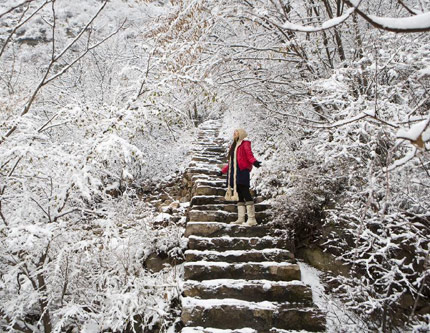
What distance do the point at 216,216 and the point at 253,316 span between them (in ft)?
6.23

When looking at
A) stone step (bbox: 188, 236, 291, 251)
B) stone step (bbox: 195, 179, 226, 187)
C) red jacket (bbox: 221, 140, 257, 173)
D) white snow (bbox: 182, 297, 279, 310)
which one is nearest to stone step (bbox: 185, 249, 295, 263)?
stone step (bbox: 188, 236, 291, 251)

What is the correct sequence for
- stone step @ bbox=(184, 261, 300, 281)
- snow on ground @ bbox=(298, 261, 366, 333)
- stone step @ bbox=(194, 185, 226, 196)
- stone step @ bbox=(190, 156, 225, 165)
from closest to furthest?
snow on ground @ bbox=(298, 261, 366, 333) < stone step @ bbox=(184, 261, 300, 281) < stone step @ bbox=(194, 185, 226, 196) < stone step @ bbox=(190, 156, 225, 165)

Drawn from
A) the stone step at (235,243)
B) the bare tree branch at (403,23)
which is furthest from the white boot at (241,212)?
the bare tree branch at (403,23)

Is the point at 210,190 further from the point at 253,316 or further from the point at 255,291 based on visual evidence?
the point at 253,316

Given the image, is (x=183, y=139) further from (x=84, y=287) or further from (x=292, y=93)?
(x=84, y=287)

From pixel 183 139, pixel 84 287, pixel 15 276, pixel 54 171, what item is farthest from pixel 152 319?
pixel 183 139

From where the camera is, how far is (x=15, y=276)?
3021 millimetres

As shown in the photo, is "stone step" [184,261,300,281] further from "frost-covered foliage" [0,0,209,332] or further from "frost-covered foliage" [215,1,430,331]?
"frost-covered foliage" [215,1,430,331]

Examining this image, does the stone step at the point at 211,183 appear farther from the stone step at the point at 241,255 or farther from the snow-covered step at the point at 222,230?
the stone step at the point at 241,255

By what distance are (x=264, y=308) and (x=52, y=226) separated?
259 centimetres

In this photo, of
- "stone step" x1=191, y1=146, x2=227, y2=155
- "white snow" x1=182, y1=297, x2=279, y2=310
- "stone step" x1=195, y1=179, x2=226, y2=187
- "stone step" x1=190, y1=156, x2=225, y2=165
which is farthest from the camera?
"stone step" x1=191, y1=146, x2=227, y2=155

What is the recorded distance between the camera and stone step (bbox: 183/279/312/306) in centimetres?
346

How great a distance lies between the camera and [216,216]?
16.0 feet

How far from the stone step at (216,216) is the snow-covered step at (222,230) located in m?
0.26
